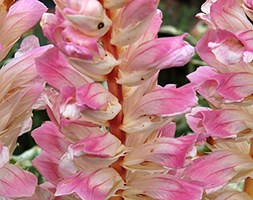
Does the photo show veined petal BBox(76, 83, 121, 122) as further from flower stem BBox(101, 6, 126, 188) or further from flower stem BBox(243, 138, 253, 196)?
flower stem BBox(243, 138, 253, 196)

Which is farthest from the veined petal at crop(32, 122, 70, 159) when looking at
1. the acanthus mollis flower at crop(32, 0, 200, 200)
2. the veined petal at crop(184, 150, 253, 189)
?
the veined petal at crop(184, 150, 253, 189)

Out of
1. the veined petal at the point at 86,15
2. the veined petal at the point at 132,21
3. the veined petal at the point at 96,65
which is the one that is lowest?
the veined petal at the point at 96,65

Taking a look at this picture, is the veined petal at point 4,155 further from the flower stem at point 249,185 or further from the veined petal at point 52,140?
the flower stem at point 249,185

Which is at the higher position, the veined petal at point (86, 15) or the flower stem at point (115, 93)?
the veined petal at point (86, 15)

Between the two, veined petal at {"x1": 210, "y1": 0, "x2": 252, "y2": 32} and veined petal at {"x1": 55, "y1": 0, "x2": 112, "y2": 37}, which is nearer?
veined petal at {"x1": 55, "y1": 0, "x2": 112, "y2": 37}

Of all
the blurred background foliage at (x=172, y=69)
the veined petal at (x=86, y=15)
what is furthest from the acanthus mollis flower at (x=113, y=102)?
the blurred background foliage at (x=172, y=69)

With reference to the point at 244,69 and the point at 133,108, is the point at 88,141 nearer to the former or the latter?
the point at 133,108

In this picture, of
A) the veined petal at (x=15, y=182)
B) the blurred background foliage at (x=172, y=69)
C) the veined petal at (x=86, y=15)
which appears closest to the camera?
the veined petal at (x=86, y=15)

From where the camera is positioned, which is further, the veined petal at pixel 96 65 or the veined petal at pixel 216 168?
the veined petal at pixel 216 168

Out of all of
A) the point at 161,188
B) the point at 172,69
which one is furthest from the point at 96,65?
the point at 172,69
